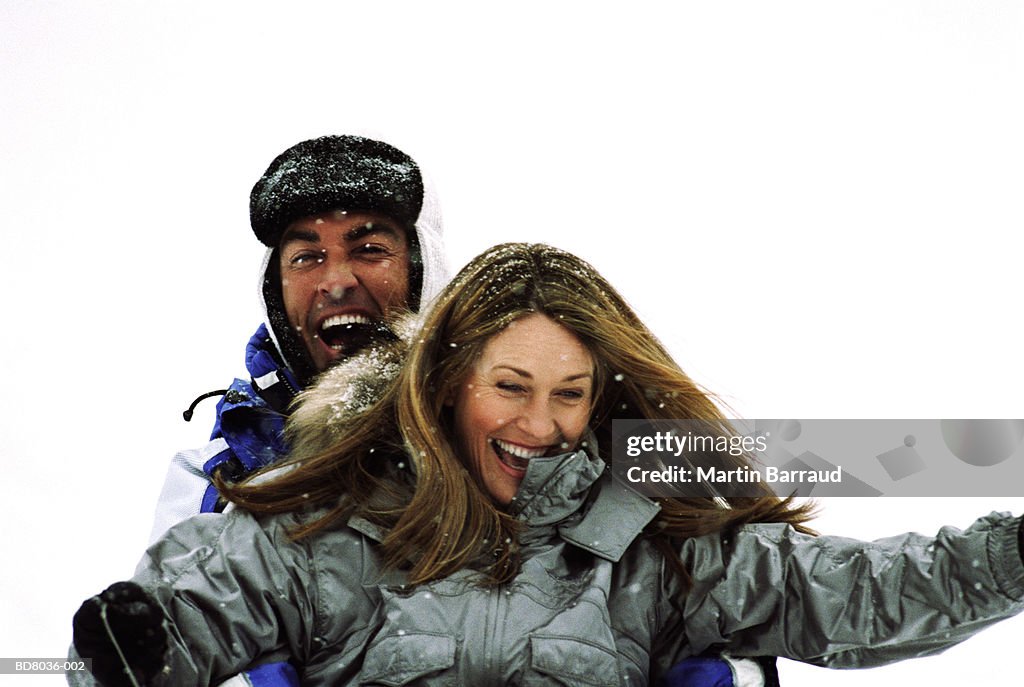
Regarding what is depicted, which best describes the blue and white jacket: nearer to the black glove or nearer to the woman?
the woman

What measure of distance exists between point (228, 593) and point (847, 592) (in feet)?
3.69

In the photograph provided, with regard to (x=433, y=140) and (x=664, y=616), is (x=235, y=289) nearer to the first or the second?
(x=433, y=140)

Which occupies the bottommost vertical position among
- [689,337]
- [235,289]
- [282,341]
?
[282,341]

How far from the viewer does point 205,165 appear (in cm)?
752

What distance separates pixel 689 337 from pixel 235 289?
2.31 m

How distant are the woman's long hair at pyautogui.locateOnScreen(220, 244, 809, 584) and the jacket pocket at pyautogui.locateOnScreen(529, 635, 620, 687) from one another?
0.17m

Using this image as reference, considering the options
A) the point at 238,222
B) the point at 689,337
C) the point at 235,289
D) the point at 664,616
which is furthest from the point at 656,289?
the point at 664,616

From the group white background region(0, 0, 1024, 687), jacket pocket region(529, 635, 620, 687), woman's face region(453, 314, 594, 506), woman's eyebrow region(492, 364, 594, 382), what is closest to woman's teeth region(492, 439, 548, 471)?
woman's face region(453, 314, 594, 506)

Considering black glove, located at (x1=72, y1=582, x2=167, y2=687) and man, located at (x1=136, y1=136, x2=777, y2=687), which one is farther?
man, located at (x1=136, y1=136, x2=777, y2=687)
